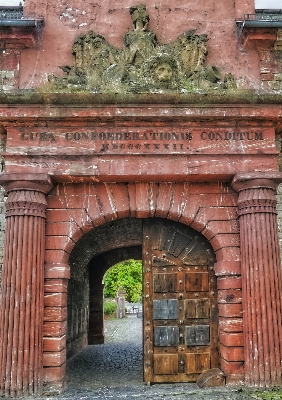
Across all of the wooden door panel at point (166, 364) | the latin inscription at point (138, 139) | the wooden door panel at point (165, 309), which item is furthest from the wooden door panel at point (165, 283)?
the latin inscription at point (138, 139)

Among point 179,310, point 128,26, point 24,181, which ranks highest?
point 128,26

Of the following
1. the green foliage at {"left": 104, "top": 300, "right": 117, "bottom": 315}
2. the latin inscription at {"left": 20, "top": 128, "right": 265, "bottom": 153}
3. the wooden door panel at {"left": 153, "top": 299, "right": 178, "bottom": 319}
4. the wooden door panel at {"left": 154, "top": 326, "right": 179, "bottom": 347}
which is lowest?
the green foliage at {"left": 104, "top": 300, "right": 117, "bottom": 315}

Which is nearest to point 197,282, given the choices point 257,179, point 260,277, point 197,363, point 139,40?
point 260,277

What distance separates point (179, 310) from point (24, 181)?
2925 millimetres

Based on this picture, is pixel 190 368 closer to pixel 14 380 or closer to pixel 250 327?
pixel 250 327

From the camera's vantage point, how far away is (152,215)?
22.1ft

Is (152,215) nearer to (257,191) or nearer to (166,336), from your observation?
(257,191)

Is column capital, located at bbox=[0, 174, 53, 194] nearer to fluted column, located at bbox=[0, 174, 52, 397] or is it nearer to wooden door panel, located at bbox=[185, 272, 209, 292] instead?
fluted column, located at bbox=[0, 174, 52, 397]

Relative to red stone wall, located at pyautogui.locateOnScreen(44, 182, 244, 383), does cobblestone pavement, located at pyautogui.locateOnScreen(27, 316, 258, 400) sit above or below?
below

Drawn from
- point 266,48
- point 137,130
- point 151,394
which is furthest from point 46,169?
point 266,48

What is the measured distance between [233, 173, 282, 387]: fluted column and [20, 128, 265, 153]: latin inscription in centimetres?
66

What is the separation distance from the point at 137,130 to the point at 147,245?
1.79 meters

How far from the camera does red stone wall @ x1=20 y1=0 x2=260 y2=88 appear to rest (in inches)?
280

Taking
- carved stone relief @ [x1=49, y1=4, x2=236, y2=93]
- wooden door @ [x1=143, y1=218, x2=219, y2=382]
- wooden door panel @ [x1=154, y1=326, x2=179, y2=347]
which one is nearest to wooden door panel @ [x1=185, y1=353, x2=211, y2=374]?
wooden door @ [x1=143, y1=218, x2=219, y2=382]
